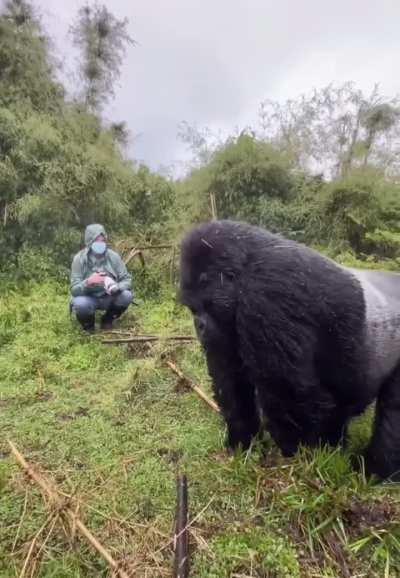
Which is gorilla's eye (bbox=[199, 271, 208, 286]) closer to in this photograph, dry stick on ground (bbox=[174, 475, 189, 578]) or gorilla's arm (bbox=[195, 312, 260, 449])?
gorilla's arm (bbox=[195, 312, 260, 449])

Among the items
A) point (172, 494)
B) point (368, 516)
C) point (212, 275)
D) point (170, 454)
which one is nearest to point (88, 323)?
point (170, 454)

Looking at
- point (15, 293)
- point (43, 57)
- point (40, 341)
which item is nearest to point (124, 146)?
point (43, 57)

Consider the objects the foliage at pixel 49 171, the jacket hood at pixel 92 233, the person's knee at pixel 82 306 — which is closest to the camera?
the person's knee at pixel 82 306

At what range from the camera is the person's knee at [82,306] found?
17.4 ft

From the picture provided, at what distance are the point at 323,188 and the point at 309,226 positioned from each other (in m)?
0.83

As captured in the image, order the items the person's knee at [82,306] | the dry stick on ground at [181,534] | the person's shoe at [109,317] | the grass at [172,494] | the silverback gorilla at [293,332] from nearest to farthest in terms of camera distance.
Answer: the dry stick on ground at [181,534] → the grass at [172,494] → the silverback gorilla at [293,332] → the person's knee at [82,306] → the person's shoe at [109,317]

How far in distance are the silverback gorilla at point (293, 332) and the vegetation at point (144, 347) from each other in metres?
0.28

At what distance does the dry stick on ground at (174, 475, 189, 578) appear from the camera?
1.95m

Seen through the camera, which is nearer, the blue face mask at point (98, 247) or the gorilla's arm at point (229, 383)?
the gorilla's arm at point (229, 383)

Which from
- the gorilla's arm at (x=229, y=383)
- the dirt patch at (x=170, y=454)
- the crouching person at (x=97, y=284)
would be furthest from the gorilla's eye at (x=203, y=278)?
the crouching person at (x=97, y=284)

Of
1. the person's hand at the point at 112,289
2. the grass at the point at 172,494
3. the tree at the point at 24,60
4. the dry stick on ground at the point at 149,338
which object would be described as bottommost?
the grass at the point at 172,494

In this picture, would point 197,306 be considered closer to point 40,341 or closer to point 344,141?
point 40,341

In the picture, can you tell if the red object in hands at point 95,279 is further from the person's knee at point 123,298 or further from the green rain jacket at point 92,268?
the person's knee at point 123,298

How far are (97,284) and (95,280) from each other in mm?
52
